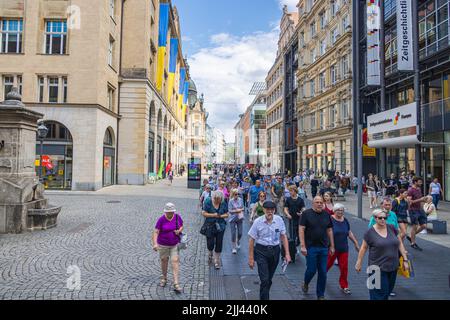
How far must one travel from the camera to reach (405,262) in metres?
4.95

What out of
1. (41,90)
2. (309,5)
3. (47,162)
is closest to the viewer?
(47,162)

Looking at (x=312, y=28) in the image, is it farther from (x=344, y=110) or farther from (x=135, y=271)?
(x=135, y=271)

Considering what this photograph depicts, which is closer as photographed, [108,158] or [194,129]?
[108,158]

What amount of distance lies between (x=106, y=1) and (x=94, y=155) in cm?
1252

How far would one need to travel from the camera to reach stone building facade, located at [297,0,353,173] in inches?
1201

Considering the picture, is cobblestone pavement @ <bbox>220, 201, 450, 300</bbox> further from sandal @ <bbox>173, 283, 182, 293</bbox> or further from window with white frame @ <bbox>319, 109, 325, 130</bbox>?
window with white frame @ <bbox>319, 109, 325, 130</bbox>

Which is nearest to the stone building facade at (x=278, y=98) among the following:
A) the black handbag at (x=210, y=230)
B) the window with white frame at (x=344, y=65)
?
the window with white frame at (x=344, y=65)

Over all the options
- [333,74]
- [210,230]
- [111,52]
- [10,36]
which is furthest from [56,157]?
[333,74]

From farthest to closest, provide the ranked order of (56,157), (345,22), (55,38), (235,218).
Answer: (345,22), (55,38), (56,157), (235,218)

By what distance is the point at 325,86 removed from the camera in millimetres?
35906

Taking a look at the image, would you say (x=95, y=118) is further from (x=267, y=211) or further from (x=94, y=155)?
(x=267, y=211)

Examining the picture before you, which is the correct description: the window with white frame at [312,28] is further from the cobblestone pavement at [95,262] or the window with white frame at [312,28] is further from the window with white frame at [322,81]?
the cobblestone pavement at [95,262]

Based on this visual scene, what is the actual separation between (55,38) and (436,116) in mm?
27132

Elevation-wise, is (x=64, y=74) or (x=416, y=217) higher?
(x=64, y=74)
